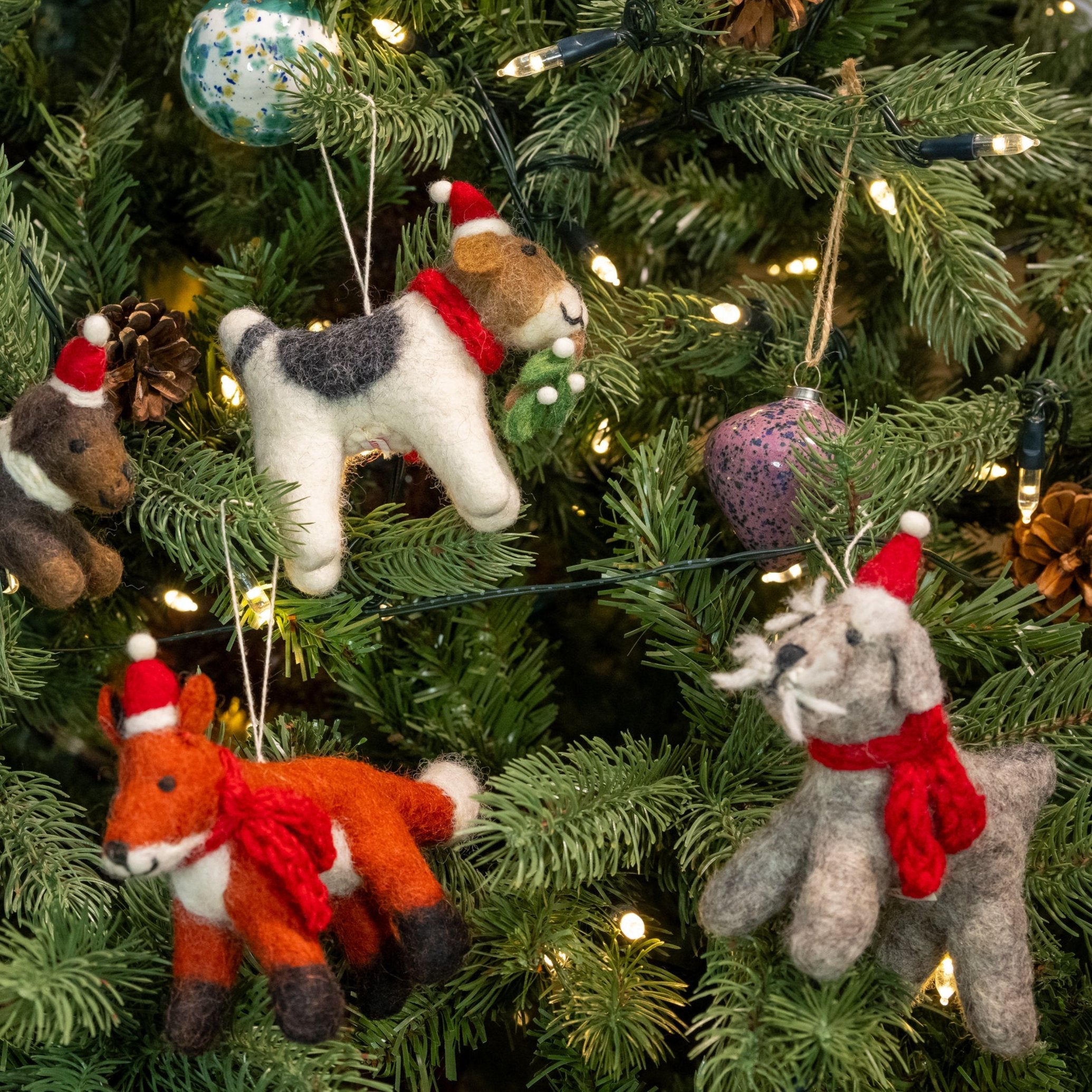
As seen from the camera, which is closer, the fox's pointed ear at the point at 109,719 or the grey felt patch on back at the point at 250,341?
the fox's pointed ear at the point at 109,719

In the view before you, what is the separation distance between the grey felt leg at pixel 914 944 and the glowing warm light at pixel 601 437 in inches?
14.7

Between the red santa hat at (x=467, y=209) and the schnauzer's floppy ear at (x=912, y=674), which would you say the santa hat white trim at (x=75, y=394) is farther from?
the schnauzer's floppy ear at (x=912, y=674)

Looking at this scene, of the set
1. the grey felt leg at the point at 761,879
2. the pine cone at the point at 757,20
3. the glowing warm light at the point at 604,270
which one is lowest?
the grey felt leg at the point at 761,879

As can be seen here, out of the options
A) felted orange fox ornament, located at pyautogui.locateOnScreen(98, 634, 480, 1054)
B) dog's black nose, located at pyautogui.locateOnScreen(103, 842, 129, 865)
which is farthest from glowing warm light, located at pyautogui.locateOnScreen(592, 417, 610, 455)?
dog's black nose, located at pyautogui.locateOnScreen(103, 842, 129, 865)

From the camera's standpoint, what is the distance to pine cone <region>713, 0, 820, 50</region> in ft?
2.39

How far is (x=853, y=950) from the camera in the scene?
55 centimetres

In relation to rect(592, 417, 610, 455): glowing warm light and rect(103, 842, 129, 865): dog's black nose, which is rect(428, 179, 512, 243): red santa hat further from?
rect(103, 842, 129, 865): dog's black nose

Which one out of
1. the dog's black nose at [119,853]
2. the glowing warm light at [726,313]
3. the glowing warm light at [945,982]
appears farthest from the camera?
the glowing warm light at [726,313]

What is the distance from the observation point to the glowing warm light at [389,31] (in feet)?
2.40

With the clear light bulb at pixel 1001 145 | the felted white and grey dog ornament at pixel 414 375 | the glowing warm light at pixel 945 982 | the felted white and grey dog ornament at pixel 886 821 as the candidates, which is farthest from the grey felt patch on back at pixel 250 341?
the glowing warm light at pixel 945 982

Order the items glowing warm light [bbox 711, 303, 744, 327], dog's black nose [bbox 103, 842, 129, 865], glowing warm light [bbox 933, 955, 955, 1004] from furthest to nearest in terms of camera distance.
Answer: glowing warm light [bbox 711, 303, 744, 327] → glowing warm light [bbox 933, 955, 955, 1004] → dog's black nose [bbox 103, 842, 129, 865]

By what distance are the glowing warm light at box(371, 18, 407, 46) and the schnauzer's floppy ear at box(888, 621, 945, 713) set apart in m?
0.51

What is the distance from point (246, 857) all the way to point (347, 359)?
30 centimetres

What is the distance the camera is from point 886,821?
555mm
